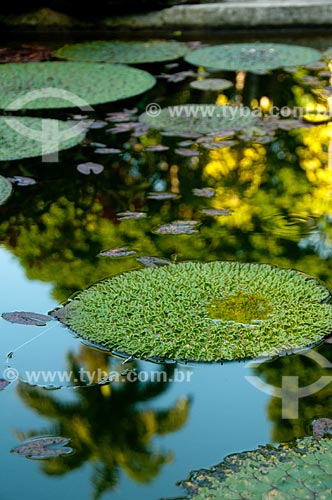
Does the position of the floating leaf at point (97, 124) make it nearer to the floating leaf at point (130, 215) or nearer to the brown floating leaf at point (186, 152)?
the brown floating leaf at point (186, 152)

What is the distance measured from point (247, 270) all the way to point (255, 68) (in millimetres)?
2628

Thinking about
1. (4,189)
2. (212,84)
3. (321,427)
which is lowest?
(321,427)

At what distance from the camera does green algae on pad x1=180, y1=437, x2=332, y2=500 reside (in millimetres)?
1365

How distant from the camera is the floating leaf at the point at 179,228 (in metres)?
2.45

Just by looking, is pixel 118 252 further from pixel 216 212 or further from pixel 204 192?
pixel 204 192

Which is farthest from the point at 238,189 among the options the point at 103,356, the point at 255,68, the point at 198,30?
the point at 198,30

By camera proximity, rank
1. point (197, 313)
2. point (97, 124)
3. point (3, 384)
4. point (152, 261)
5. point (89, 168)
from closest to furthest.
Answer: point (3, 384) < point (197, 313) < point (152, 261) < point (89, 168) < point (97, 124)

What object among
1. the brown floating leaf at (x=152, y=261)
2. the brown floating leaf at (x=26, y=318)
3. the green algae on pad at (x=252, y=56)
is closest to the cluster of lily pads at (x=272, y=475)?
the brown floating leaf at (x=26, y=318)

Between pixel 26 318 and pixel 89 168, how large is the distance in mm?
1161

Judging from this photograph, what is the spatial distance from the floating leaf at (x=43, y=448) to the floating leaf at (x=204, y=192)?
137 centimetres

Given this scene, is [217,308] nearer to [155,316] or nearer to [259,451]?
[155,316]

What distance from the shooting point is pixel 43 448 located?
60.6 inches

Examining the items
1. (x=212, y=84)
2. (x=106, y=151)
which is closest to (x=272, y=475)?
(x=106, y=151)

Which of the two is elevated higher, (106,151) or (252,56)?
(252,56)
